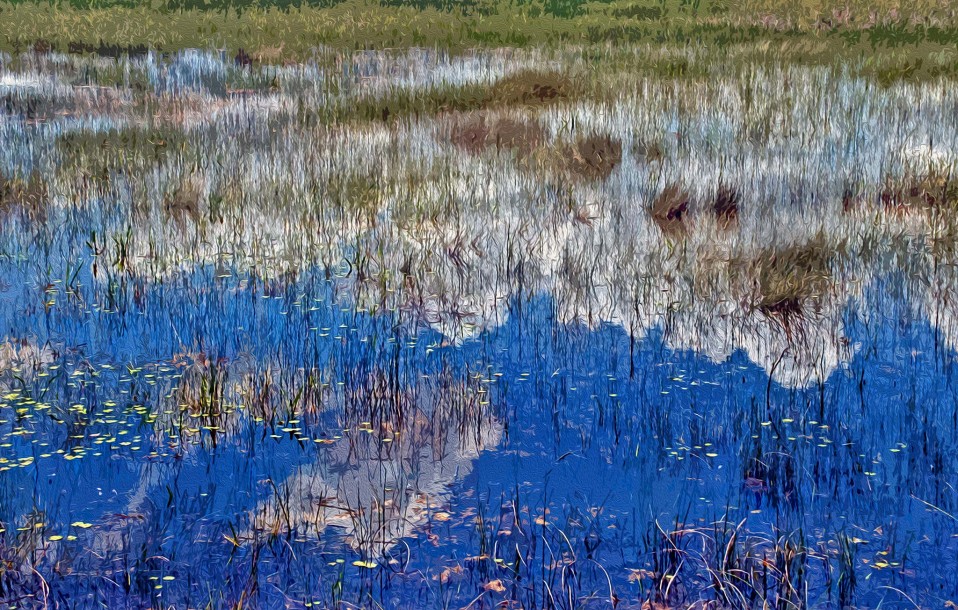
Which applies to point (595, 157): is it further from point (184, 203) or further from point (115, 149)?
point (115, 149)

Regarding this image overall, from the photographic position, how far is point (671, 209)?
7.76 m

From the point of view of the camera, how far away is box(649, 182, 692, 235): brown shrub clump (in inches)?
296

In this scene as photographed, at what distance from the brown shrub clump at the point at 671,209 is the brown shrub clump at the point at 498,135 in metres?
2.30

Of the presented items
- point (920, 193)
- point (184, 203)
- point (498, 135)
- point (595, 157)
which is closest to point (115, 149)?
point (184, 203)

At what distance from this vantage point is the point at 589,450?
4.12 m

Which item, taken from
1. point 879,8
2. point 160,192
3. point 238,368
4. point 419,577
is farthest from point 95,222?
point 879,8

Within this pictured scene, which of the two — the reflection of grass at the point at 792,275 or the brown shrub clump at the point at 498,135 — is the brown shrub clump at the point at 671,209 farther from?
the brown shrub clump at the point at 498,135

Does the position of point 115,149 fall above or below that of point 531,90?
below

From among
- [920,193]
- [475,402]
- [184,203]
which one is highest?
[920,193]

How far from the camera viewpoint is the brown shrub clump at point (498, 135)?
10.2m

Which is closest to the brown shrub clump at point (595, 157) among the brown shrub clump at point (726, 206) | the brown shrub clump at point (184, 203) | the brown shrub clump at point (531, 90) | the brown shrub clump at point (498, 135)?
the brown shrub clump at point (498, 135)

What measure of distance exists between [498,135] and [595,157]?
5.03ft

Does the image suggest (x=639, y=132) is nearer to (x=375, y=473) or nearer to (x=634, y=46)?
(x=375, y=473)

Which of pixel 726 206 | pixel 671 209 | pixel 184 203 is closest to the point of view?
pixel 671 209
